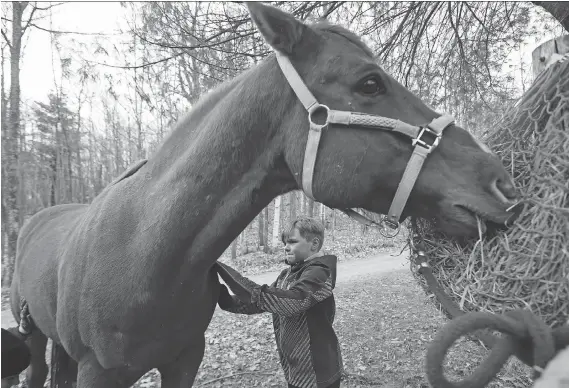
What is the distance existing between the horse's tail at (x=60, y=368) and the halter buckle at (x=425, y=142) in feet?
9.58

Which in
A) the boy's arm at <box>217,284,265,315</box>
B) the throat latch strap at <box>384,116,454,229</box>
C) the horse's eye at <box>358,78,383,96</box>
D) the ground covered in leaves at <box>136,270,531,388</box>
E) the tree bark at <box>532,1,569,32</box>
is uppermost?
the tree bark at <box>532,1,569,32</box>

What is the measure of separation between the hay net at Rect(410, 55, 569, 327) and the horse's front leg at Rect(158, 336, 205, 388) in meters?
1.53

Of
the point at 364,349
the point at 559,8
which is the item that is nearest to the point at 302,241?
the point at 559,8

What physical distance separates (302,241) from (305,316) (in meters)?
0.50

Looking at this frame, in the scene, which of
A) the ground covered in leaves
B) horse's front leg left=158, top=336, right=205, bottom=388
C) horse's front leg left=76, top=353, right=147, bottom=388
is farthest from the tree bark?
horse's front leg left=76, top=353, right=147, bottom=388

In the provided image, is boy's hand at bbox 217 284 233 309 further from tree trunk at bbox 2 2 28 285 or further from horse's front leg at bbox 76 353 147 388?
tree trunk at bbox 2 2 28 285

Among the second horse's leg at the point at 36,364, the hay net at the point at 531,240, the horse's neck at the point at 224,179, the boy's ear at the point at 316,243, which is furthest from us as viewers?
the second horse's leg at the point at 36,364

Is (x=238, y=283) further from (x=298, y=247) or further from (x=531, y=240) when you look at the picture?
(x=531, y=240)

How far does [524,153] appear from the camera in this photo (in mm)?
1391

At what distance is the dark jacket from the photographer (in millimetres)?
2180

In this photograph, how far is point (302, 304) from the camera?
7.21ft

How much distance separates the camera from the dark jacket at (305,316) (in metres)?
2.18

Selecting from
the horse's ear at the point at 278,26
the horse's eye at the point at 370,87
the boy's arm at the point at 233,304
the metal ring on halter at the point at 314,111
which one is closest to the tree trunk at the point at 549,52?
the horse's eye at the point at 370,87

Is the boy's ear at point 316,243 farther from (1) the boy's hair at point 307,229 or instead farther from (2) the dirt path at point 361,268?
(2) the dirt path at point 361,268
